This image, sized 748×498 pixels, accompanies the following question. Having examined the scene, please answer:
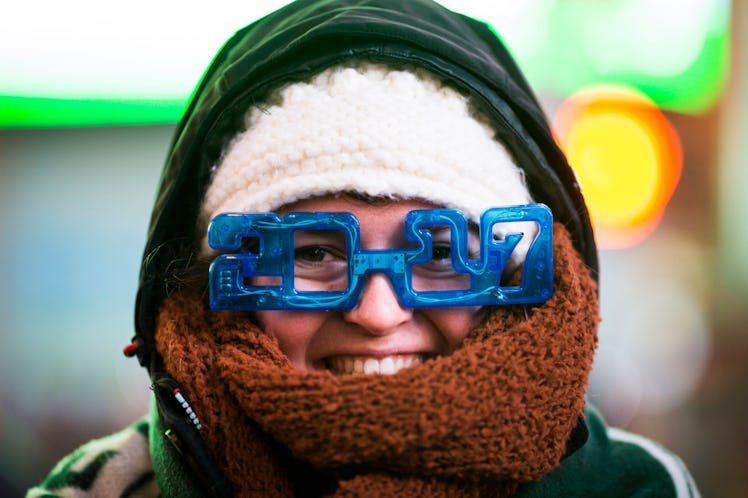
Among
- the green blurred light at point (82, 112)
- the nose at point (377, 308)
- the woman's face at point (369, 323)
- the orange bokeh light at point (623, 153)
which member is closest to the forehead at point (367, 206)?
the woman's face at point (369, 323)

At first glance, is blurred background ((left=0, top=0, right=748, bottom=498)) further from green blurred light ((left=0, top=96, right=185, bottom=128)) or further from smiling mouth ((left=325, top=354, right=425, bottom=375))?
smiling mouth ((left=325, top=354, right=425, bottom=375))

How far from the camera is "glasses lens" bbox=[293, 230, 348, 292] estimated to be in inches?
42.5

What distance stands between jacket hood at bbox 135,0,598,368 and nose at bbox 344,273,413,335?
0.37 meters

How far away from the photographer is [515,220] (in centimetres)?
104

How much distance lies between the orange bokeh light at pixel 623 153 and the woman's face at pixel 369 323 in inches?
99.5

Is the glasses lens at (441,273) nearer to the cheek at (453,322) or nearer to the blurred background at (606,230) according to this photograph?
the cheek at (453,322)

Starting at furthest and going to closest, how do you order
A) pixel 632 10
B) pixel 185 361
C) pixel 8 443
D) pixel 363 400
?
1. pixel 632 10
2. pixel 8 443
3. pixel 185 361
4. pixel 363 400

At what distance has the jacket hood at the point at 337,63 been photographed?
42.9 inches

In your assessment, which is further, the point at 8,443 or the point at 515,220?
the point at 8,443

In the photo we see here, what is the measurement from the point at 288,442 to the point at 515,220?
52 centimetres

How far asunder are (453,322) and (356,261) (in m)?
0.21

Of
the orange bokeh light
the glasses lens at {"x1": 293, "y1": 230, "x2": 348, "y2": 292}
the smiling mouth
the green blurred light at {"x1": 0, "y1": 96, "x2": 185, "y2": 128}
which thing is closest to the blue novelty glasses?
the glasses lens at {"x1": 293, "y1": 230, "x2": 348, "y2": 292}

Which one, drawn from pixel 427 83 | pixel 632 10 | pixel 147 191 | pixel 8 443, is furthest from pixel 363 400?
pixel 632 10

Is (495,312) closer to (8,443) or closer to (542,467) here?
(542,467)
